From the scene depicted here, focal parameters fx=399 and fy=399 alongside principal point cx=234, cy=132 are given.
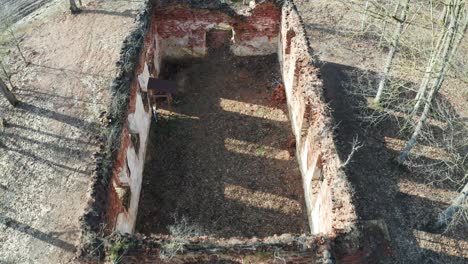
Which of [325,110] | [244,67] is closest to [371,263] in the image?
[325,110]

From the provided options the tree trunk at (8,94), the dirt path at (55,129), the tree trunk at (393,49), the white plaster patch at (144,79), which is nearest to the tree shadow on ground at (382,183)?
the tree trunk at (393,49)

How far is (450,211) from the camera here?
12.7 m

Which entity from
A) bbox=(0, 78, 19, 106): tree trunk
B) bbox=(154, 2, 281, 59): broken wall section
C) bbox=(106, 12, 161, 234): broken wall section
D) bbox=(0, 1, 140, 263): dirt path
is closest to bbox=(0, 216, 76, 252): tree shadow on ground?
bbox=(0, 1, 140, 263): dirt path

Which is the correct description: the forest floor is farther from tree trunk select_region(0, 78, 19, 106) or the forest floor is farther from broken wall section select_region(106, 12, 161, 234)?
tree trunk select_region(0, 78, 19, 106)

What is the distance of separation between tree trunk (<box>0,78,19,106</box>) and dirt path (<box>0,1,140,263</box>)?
347mm

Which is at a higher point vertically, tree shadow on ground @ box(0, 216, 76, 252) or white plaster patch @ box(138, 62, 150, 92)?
white plaster patch @ box(138, 62, 150, 92)

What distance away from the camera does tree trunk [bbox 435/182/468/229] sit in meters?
12.2

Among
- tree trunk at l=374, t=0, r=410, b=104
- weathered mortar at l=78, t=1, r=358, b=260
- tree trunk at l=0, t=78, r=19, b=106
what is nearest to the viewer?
weathered mortar at l=78, t=1, r=358, b=260

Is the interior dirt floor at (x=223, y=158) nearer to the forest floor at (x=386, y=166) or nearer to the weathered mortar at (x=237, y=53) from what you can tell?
the weathered mortar at (x=237, y=53)

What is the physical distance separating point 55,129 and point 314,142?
10.5 m

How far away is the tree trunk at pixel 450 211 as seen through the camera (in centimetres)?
1221

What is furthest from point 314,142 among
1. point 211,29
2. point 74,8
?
point 74,8

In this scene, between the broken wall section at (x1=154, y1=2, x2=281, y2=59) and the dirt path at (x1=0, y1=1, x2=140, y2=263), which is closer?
the dirt path at (x1=0, y1=1, x2=140, y2=263)

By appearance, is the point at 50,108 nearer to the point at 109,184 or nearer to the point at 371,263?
the point at 109,184
